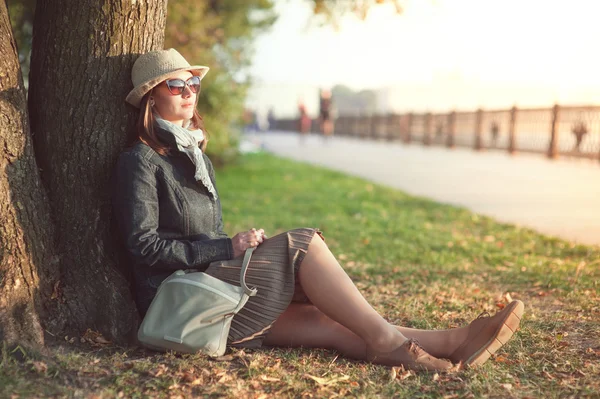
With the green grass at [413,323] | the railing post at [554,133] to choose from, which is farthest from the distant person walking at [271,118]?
the green grass at [413,323]

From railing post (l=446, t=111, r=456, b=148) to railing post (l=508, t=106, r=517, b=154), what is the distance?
4.30m

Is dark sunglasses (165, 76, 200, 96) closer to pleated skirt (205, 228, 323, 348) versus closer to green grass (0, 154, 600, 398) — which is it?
pleated skirt (205, 228, 323, 348)

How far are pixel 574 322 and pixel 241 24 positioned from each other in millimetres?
19017

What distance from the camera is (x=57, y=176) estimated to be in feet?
11.8

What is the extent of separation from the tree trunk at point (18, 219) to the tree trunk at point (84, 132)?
0.40ft

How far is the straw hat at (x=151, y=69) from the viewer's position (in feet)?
11.4

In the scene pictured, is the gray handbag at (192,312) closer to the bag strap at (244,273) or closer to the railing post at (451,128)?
the bag strap at (244,273)

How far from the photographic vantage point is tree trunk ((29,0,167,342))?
3551 millimetres

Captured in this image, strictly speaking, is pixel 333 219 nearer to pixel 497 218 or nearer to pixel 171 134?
pixel 497 218

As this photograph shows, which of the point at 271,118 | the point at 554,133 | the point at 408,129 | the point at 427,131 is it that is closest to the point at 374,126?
the point at 408,129

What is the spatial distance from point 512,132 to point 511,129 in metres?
0.12

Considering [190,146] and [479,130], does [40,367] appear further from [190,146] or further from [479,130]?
[479,130]

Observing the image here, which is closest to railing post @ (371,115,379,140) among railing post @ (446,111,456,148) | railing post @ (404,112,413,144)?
railing post @ (404,112,413,144)

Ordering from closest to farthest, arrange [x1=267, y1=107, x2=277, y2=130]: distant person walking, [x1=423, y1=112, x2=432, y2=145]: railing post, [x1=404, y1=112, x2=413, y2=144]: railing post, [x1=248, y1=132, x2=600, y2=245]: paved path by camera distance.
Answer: [x1=248, y1=132, x2=600, y2=245]: paved path → [x1=423, y1=112, x2=432, y2=145]: railing post → [x1=404, y1=112, x2=413, y2=144]: railing post → [x1=267, y1=107, x2=277, y2=130]: distant person walking
